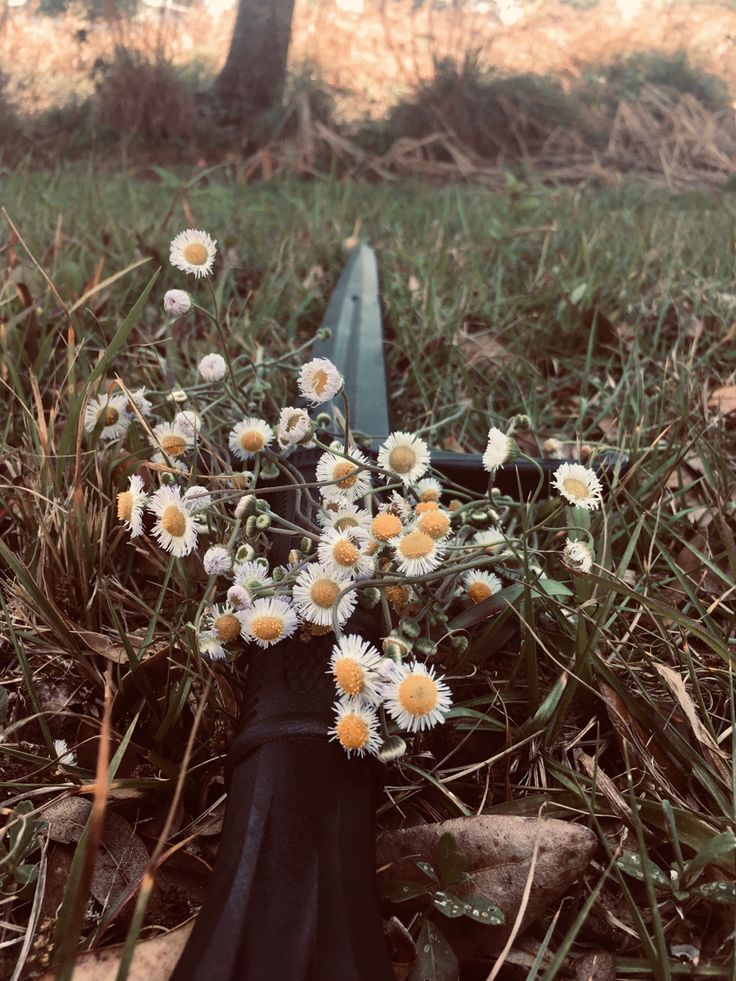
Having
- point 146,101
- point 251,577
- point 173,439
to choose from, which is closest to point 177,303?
point 173,439

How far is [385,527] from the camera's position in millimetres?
760

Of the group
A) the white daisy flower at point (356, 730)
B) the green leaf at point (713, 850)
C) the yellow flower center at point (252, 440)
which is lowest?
the green leaf at point (713, 850)

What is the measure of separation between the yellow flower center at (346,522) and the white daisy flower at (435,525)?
0.08 metres

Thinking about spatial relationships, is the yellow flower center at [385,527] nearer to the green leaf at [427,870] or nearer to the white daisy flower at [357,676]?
the white daisy flower at [357,676]

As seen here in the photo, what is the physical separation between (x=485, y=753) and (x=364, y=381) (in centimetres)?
71

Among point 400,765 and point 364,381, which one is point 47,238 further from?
point 400,765

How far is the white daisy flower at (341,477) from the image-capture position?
0.84m

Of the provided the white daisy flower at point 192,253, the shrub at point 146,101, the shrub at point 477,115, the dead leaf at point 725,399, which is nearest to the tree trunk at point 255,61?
the shrub at point 146,101

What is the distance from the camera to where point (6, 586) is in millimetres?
872

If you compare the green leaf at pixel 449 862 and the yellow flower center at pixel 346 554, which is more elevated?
the yellow flower center at pixel 346 554

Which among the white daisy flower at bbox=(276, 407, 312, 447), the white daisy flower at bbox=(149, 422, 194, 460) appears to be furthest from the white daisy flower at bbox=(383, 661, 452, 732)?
the white daisy flower at bbox=(149, 422, 194, 460)

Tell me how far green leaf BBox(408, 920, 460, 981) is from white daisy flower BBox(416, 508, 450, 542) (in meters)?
0.36

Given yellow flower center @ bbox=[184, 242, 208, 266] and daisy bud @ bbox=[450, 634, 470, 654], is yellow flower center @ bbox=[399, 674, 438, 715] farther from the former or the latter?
yellow flower center @ bbox=[184, 242, 208, 266]

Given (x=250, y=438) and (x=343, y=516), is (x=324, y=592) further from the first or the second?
(x=250, y=438)
